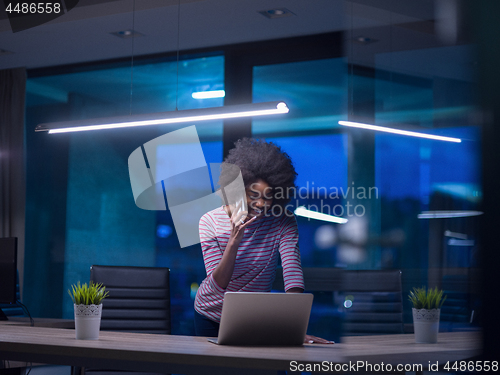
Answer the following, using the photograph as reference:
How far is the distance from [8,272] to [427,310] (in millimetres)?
2625

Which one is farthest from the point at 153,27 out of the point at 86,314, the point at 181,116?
the point at 86,314

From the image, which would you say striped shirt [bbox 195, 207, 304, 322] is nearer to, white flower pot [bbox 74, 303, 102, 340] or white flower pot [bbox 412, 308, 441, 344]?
white flower pot [bbox 74, 303, 102, 340]

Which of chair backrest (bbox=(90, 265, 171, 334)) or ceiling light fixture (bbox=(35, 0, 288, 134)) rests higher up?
ceiling light fixture (bbox=(35, 0, 288, 134))

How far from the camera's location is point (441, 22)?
1.07 m

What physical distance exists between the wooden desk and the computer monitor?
1064 millimetres

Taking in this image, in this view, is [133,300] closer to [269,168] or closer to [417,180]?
[269,168]

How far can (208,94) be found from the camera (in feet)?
16.1

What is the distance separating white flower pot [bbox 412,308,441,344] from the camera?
1.14 meters

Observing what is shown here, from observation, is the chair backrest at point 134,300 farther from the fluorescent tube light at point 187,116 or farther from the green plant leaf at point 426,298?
the green plant leaf at point 426,298

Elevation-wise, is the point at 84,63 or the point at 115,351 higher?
the point at 84,63

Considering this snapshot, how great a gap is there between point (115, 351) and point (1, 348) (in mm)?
508

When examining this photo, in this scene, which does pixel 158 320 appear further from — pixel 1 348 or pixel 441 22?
pixel 441 22

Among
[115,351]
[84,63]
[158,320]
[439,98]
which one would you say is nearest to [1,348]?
[115,351]

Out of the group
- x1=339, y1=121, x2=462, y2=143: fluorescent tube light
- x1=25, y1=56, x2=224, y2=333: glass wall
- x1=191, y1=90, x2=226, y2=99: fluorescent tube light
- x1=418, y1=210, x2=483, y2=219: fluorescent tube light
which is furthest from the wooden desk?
x1=191, y1=90, x2=226, y2=99: fluorescent tube light
